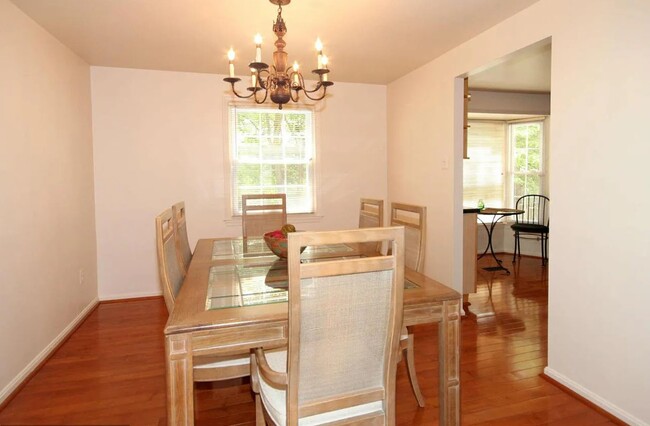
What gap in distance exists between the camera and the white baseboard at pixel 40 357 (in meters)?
2.22

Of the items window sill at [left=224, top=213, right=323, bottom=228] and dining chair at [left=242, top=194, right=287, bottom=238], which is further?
window sill at [left=224, top=213, right=323, bottom=228]

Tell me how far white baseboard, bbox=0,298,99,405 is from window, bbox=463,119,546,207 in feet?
16.9

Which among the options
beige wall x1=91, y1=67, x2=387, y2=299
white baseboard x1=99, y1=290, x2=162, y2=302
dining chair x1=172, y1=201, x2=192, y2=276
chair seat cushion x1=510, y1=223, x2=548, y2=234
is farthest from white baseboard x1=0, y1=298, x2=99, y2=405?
chair seat cushion x1=510, y1=223, x2=548, y2=234

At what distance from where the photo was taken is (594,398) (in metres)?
2.12

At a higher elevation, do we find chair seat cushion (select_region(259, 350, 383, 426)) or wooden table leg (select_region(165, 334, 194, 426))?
A: wooden table leg (select_region(165, 334, 194, 426))

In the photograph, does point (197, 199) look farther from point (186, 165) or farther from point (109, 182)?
point (109, 182)

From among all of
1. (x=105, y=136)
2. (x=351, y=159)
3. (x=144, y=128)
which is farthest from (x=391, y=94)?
(x=105, y=136)

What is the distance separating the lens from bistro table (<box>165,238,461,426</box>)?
1285 millimetres

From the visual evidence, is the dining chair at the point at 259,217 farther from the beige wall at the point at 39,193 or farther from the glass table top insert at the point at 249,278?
the beige wall at the point at 39,193

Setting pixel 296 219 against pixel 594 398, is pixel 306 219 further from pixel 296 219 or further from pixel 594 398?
pixel 594 398

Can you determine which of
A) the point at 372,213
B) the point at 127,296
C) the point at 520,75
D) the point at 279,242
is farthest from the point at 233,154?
the point at 520,75

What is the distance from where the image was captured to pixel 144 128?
3.92 m

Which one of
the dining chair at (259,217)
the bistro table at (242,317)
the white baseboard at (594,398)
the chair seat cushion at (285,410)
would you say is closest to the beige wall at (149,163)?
the dining chair at (259,217)

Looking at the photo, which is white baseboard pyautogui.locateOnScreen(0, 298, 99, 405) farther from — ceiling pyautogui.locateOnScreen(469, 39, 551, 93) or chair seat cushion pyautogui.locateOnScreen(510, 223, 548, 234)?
chair seat cushion pyautogui.locateOnScreen(510, 223, 548, 234)
